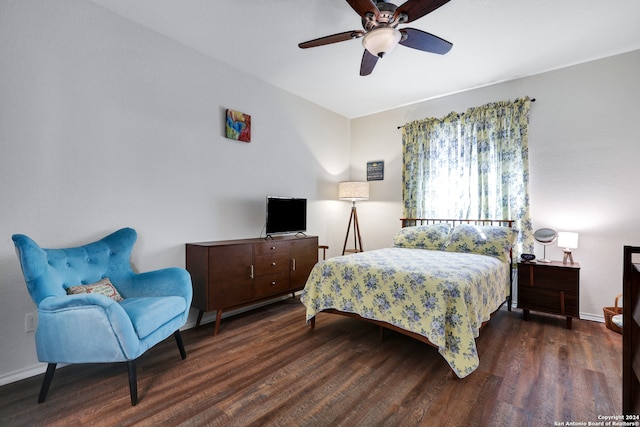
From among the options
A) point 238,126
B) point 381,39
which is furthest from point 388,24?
point 238,126

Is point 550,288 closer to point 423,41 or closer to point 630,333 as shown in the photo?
point 630,333

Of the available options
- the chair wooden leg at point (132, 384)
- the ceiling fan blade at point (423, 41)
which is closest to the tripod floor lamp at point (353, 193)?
the ceiling fan blade at point (423, 41)

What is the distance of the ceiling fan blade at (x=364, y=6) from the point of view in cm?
176

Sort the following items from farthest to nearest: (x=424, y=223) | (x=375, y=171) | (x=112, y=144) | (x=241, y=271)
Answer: (x=375, y=171) < (x=424, y=223) < (x=241, y=271) < (x=112, y=144)

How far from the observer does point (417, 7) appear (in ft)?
5.94

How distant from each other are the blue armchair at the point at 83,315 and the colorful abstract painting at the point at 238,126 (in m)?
1.76

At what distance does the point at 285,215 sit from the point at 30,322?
2317 millimetres

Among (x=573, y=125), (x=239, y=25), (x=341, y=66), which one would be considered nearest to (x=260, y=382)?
(x=239, y=25)

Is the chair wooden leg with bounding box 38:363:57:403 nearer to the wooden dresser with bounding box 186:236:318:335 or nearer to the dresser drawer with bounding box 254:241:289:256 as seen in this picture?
the wooden dresser with bounding box 186:236:318:335

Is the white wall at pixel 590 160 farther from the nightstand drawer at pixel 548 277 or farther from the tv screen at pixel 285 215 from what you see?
the tv screen at pixel 285 215

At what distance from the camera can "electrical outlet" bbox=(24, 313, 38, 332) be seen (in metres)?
2.01

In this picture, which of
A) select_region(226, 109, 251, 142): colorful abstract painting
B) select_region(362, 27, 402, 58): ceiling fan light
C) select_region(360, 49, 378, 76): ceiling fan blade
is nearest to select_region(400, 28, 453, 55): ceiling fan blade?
select_region(362, 27, 402, 58): ceiling fan light

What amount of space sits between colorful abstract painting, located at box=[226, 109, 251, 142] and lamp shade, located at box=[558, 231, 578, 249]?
139 inches

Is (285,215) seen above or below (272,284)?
above
